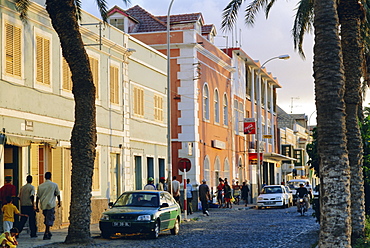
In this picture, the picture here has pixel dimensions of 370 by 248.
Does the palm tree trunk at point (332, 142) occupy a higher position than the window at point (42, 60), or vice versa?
the window at point (42, 60)

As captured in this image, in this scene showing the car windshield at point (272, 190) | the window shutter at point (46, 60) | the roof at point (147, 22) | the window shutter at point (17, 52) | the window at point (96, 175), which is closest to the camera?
the window shutter at point (17, 52)

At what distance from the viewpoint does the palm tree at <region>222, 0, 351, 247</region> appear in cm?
1238

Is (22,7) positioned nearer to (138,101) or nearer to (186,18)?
(138,101)

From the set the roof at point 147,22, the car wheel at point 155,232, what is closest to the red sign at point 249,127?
the roof at point 147,22

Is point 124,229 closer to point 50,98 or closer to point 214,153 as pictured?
point 50,98

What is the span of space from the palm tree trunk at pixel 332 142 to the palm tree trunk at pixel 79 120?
7.98 metres

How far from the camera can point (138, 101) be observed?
33188 mm

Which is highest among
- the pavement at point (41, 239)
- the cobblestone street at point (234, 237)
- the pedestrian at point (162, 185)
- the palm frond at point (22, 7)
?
the palm frond at point (22, 7)

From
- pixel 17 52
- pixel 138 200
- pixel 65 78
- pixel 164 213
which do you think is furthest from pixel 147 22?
pixel 164 213

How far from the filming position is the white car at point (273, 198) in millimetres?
43781

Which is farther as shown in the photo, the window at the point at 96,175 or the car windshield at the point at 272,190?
the car windshield at the point at 272,190

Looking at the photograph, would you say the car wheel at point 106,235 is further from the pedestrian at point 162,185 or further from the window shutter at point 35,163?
the pedestrian at point 162,185

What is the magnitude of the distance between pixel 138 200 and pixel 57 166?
4360 mm

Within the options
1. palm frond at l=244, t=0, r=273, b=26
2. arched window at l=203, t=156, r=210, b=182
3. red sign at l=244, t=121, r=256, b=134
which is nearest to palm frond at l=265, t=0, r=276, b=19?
palm frond at l=244, t=0, r=273, b=26
